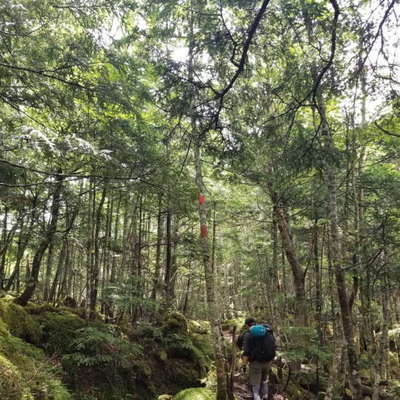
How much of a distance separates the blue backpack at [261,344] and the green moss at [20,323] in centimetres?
535

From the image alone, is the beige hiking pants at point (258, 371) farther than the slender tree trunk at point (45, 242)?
No

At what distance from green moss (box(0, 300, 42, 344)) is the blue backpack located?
535 centimetres

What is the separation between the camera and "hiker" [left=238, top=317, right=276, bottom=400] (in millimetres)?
6215

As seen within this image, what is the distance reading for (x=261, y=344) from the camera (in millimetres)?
6262

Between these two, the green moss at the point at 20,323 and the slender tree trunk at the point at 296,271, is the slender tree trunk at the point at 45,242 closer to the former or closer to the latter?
the green moss at the point at 20,323

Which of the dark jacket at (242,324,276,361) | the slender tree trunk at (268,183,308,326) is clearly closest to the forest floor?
the dark jacket at (242,324,276,361)

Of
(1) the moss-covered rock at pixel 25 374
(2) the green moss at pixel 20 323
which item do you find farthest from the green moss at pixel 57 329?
(1) the moss-covered rock at pixel 25 374

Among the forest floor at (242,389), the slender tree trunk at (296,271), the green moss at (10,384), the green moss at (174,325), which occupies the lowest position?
the forest floor at (242,389)

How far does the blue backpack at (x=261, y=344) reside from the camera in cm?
620

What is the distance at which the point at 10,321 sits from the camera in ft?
23.1

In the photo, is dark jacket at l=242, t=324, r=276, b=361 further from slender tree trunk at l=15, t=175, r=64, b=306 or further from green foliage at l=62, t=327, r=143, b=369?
slender tree trunk at l=15, t=175, r=64, b=306

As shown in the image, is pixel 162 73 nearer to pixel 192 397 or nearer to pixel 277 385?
pixel 192 397

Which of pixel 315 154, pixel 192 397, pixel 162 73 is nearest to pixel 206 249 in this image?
pixel 192 397

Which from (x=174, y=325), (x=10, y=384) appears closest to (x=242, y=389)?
(x=174, y=325)
